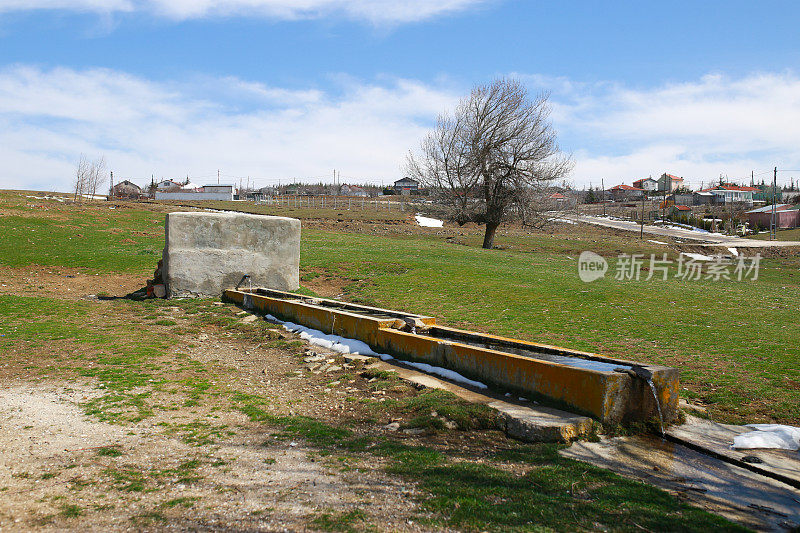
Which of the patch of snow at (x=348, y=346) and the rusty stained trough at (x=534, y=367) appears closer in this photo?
the rusty stained trough at (x=534, y=367)

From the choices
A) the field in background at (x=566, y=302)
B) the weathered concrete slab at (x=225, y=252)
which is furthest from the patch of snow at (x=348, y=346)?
the field in background at (x=566, y=302)

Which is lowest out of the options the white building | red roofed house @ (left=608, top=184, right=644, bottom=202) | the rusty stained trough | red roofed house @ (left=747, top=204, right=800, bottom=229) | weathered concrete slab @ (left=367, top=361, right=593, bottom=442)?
weathered concrete slab @ (left=367, top=361, right=593, bottom=442)

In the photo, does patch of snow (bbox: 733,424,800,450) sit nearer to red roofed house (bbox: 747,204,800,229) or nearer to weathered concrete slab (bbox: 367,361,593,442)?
weathered concrete slab (bbox: 367,361,593,442)

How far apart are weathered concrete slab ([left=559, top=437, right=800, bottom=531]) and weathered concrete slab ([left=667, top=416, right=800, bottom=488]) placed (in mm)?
95

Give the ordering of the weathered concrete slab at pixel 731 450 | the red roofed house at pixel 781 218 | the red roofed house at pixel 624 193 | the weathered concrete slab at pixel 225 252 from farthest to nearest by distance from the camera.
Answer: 1. the red roofed house at pixel 624 193
2. the red roofed house at pixel 781 218
3. the weathered concrete slab at pixel 225 252
4. the weathered concrete slab at pixel 731 450

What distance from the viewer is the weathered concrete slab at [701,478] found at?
3.92m

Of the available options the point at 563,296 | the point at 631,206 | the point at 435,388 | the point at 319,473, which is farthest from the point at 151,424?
the point at 631,206

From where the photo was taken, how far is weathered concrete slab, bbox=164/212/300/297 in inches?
502

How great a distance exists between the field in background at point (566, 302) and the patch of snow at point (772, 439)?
1.96 ft

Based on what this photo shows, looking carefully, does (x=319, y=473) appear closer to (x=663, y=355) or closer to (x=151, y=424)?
(x=151, y=424)

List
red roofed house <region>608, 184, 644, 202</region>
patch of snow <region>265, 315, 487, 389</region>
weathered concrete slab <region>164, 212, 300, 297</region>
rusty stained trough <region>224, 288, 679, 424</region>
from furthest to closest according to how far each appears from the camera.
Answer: red roofed house <region>608, 184, 644, 202</region>, weathered concrete slab <region>164, 212, 300, 297</region>, patch of snow <region>265, 315, 487, 389</region>, rusty stained trough <region>224, 288, 679, 424</region>

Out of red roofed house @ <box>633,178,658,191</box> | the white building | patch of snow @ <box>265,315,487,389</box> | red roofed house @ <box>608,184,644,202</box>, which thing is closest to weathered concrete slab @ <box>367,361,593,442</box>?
patch of snow @ <box>265,315,487,389</box>

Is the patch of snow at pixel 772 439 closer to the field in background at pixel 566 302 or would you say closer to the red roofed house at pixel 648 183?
the field in background at pixel 566 302

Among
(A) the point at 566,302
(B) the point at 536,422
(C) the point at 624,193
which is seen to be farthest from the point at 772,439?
(C) the point at 624,193
